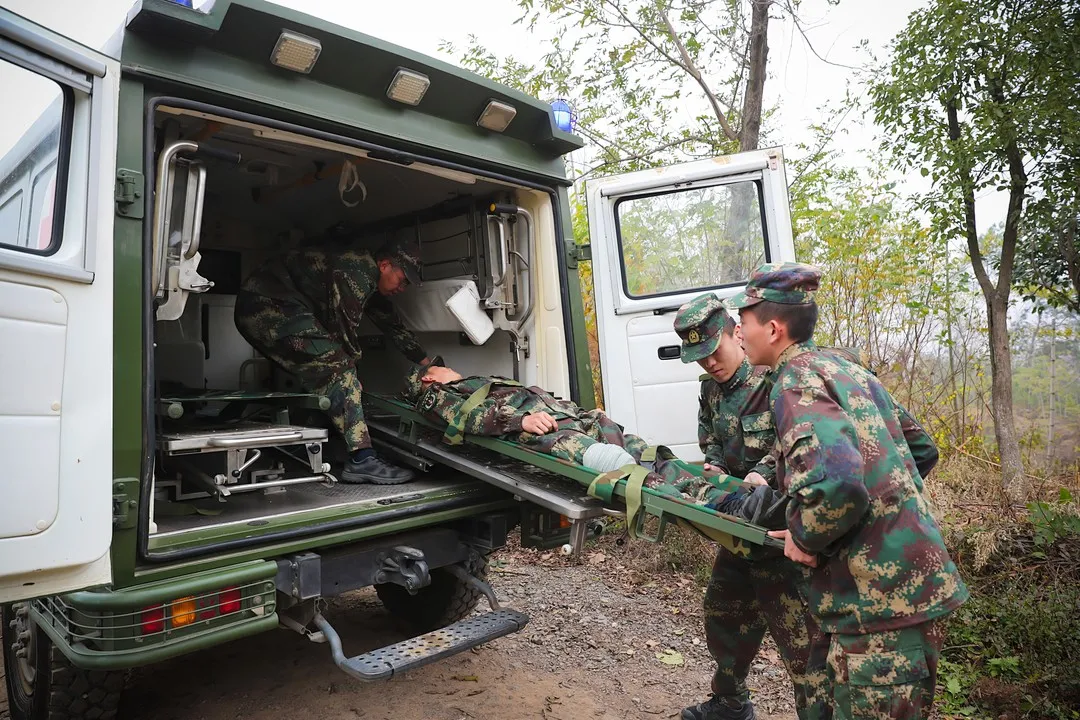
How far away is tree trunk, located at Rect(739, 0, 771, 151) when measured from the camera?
710cm

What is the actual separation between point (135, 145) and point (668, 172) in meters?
2.40

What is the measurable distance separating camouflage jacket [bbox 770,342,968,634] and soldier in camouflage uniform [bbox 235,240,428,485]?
1956 millimetres

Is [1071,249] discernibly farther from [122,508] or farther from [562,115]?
[122,508]

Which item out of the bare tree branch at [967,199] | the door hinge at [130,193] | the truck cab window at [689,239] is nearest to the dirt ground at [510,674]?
the truck cab window at [689,239]

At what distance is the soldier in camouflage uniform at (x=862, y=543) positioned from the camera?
176 cm

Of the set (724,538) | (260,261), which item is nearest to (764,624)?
(724,538)

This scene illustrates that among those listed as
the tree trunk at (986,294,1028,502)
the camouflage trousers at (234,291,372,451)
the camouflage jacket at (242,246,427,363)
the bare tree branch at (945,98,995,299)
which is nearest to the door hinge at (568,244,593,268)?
the camouflage jacket at (242,246,427,363)

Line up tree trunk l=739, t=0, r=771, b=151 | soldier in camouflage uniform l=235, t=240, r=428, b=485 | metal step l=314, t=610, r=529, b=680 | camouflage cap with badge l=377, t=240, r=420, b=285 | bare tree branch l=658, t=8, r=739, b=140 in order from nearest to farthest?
metal step l=314, t=610, r=529, b=680, soldier in camouflage uniform l=235, t=240, r=428, b=485, camouflage cap with badge l=377, t=240, r=420, b=285, tree trunk l=739, t=0, r=771, b=151, bare tree branch l=658, t=8, r=739, b=140

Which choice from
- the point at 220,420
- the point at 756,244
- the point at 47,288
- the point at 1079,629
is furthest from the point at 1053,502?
the point at 47,288

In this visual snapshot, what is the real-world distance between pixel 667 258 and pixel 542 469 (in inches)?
57.8

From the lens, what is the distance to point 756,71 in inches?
281

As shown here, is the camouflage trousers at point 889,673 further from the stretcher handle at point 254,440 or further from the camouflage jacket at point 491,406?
the stretcher handle at point 254,440

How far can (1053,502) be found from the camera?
4109 mm

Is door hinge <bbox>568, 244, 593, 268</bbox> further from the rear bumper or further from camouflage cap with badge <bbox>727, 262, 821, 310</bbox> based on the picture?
the rear bumper
